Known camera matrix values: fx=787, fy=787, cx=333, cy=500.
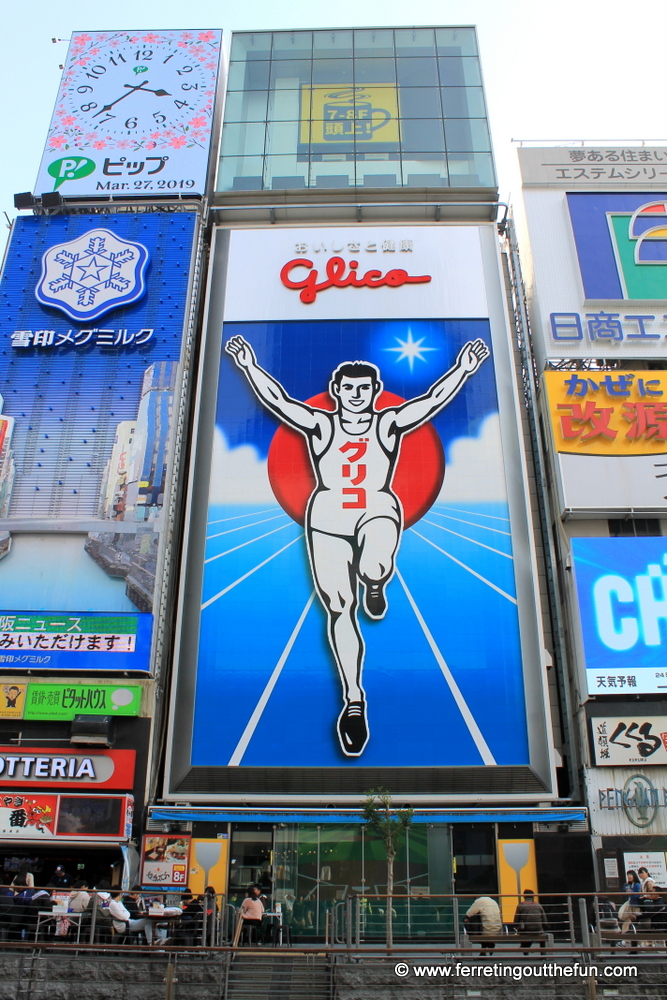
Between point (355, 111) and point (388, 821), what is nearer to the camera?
point (388, 821)

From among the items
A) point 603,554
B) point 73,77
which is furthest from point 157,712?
point 73,77

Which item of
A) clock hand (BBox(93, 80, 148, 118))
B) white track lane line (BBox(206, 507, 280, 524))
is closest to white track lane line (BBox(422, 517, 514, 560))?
white track lane line (BBox(206, 507, 280, 524))

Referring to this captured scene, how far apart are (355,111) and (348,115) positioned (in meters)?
0.39

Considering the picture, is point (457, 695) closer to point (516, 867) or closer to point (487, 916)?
point (516, 867)

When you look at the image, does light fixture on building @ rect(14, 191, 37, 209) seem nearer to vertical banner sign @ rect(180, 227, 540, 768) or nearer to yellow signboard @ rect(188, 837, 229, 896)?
vertical banner sign @ rect(180, 227, 540, 768)

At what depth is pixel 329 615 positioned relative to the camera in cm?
2381

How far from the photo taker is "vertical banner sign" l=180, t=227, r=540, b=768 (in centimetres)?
2259

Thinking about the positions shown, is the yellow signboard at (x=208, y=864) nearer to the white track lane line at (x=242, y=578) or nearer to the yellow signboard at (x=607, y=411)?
the white track lane line at (x=242, y=578)

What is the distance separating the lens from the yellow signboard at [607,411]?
85.3 ft

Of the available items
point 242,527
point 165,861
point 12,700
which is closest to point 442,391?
point 242,527

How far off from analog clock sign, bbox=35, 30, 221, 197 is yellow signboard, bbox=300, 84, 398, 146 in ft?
14.2

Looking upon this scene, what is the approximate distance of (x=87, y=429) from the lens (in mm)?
26234

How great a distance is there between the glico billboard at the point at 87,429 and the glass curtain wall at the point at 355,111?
6366mm

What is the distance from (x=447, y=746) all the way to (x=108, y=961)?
12557 millimetres
